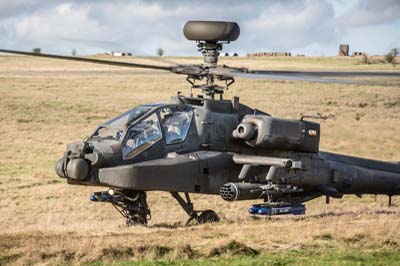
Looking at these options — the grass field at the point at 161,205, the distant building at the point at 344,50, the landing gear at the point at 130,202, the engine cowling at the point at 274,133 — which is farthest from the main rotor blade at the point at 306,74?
the distant building at the point at 344,50

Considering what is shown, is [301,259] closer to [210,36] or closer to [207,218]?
[207,218]

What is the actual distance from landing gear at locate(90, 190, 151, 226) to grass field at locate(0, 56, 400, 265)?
44 cm

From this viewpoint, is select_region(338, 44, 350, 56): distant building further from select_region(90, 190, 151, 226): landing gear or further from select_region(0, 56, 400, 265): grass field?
select_region(90, 190, 151, 226): landing gear

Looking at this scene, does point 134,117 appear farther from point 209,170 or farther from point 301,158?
point 301,158

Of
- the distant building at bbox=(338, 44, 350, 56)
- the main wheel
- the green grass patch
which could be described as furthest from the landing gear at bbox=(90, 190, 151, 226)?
the distant building at bbox=(338, 44, 350, 56)

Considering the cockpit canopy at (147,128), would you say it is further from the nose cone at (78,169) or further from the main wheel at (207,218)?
the main wheel at (207,218)

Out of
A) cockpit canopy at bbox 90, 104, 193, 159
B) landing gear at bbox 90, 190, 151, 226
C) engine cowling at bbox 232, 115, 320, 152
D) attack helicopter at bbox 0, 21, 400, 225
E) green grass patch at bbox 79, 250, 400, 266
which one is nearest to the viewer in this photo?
green grass patch at bbox 79, 250, 400, 266

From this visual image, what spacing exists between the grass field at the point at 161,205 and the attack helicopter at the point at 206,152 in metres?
0.73

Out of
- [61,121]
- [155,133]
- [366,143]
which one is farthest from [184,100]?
[61,121]

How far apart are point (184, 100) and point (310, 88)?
159 ft

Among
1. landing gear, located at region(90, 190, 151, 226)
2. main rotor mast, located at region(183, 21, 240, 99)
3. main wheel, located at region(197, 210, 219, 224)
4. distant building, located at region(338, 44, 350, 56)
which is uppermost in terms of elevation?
distant building, located at region(338, 44, 350, 56)

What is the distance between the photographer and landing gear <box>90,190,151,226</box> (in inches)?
764

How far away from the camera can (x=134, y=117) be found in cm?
1911

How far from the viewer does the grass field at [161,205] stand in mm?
14805
